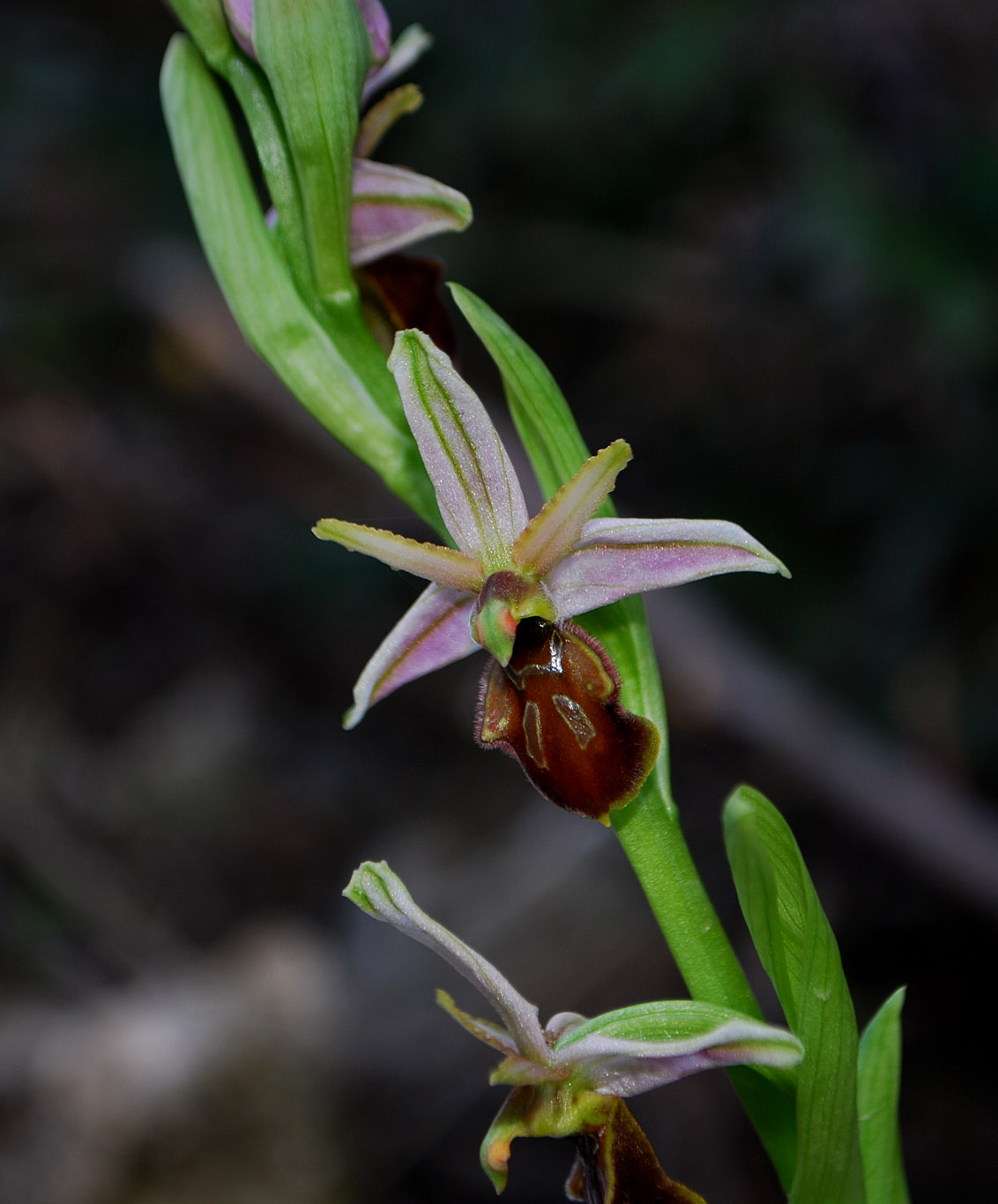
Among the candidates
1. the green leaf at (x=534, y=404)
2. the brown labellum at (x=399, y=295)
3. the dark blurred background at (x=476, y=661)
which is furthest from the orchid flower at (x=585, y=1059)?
the dark blurred background at (x=476, y=661)

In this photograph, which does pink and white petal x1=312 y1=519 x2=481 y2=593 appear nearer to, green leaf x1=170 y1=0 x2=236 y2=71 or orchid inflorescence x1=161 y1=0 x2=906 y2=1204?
orchid inflorescence x1=161 y1=0 x2=906 y2=1204

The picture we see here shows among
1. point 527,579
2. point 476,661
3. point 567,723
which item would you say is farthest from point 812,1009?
point 476,661

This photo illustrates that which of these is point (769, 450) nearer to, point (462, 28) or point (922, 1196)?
point (462, 28)

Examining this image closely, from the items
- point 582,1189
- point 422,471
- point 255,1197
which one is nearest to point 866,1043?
point 582,1189

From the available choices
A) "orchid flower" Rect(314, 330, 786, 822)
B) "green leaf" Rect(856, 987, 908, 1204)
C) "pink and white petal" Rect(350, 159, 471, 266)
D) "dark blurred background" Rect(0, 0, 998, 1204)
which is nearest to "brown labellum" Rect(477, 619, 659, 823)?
"orchid flower" Rect(314, 330, 786, 822)

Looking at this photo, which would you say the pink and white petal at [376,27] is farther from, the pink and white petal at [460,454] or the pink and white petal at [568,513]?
the pink and white petal at [568,513]

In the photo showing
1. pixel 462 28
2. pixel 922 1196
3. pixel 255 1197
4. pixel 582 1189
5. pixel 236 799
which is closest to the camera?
pixel 582 1189
